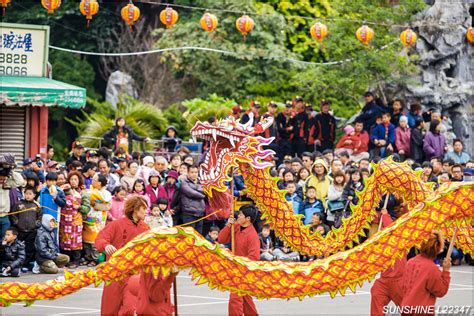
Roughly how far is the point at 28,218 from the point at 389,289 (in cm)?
698

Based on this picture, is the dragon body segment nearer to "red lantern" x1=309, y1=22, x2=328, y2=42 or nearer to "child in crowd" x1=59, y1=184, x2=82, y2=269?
"child in crowd" x1=59, y1=184, x2=82, y2=269

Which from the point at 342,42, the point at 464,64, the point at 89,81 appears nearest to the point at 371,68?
the point at 342,42

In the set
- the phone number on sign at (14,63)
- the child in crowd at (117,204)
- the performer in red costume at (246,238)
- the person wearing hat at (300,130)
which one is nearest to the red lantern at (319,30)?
the person wearing hat at (300,130)

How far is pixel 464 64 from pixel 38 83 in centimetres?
1075

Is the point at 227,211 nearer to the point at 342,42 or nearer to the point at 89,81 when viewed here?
the point at 342,42

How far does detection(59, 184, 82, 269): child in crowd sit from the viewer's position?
1834cm

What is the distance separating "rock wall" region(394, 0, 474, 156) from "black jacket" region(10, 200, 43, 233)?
37.8 ft

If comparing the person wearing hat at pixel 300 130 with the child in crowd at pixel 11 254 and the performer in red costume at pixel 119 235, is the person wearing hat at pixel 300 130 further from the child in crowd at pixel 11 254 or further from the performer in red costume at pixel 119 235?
the performer in red costume at pixel 119 235

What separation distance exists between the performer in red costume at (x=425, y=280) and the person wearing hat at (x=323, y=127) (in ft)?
40.9

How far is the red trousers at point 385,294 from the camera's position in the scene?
12836 mm

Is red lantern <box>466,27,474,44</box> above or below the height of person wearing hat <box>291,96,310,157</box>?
above

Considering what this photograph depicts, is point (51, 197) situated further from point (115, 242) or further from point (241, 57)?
point (241, 57)

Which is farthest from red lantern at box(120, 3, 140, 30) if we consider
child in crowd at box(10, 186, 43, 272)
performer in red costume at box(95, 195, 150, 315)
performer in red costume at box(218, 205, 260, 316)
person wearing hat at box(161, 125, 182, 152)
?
performer in red costume at box(95, 195, 150, 315)

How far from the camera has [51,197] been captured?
1808cm
